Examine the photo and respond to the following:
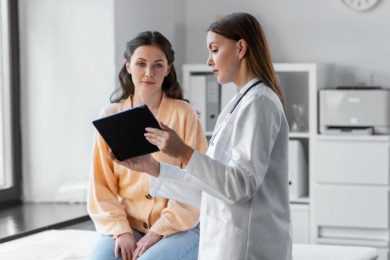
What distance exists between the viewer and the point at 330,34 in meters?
4.77

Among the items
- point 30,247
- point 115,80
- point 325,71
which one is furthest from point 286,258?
point 325,71

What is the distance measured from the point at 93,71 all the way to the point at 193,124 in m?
1.76

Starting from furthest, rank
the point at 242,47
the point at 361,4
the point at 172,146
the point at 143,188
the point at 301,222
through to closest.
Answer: the point at 361,4 < the point at 301,222 < the point at 143,188 < the point at 242,47 < the point at 172,146

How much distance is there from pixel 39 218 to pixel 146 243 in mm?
1474

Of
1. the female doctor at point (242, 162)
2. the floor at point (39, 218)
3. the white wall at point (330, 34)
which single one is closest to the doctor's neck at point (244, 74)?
the female doctor at point (242, 162)

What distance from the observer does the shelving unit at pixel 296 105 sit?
4496mm

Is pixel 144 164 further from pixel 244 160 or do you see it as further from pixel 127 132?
pixel 244 160

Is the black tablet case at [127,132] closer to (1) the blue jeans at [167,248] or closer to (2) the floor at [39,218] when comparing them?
(1) the blue jeans at [167,248]

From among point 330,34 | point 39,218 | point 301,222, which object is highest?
point 330,34

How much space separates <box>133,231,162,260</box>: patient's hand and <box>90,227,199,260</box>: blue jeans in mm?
16

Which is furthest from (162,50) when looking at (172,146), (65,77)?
(65,77)

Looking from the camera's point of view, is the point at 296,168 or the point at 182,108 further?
the point at 296,168

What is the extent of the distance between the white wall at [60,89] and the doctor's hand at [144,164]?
217cm

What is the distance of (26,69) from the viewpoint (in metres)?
4.19
